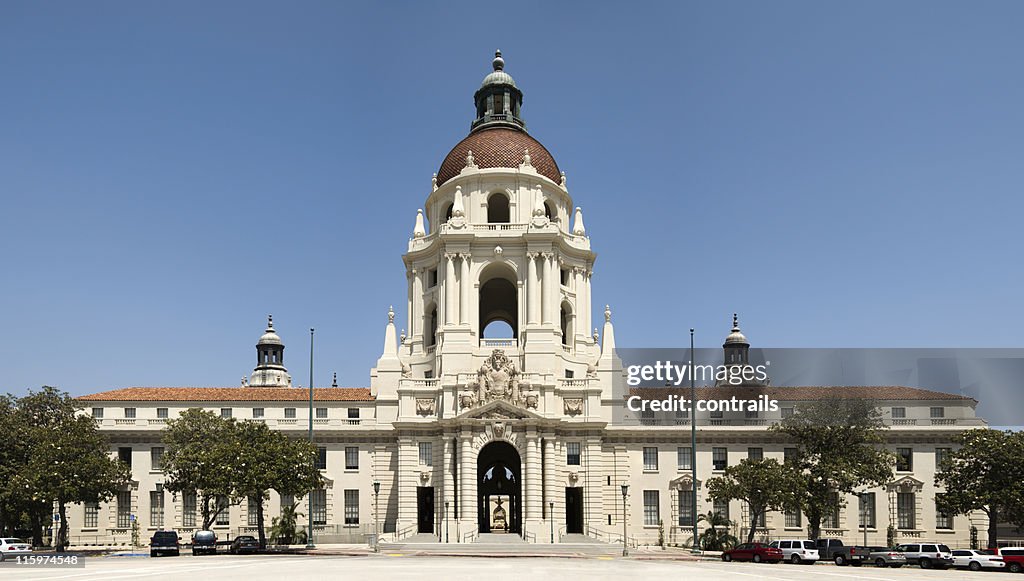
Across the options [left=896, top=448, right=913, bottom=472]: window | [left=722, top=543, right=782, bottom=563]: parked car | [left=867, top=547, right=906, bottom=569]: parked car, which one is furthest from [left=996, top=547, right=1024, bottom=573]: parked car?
[left=896, top=448, right=913, bottom=472]: window

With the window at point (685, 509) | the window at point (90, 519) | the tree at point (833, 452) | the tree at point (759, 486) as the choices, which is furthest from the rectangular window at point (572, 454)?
the window at point (90, 519)

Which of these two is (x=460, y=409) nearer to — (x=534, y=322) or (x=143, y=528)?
(x=534, y=322)

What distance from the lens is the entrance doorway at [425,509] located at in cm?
8516

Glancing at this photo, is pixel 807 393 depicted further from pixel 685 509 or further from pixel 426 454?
pixel 426 454

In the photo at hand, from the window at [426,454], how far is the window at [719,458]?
24.1 meters

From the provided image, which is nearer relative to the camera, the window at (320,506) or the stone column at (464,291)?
the window at (320,506)

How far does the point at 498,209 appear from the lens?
319ft

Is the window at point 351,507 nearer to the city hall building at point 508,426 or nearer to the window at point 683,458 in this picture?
the city hall building at point 508,426

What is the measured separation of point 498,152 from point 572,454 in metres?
29.0

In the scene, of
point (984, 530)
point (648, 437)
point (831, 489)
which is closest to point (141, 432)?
point (648, 437)

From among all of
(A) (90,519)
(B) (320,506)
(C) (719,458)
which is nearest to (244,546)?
(B) (320,506)

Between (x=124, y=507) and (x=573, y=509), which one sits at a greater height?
(x=124, y=507)

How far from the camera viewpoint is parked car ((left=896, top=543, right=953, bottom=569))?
194 feet

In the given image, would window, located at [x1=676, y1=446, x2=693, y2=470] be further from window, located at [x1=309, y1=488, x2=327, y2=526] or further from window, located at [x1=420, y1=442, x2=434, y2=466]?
window, located at [x1=309, y1=488, x2=327, y2=526]
